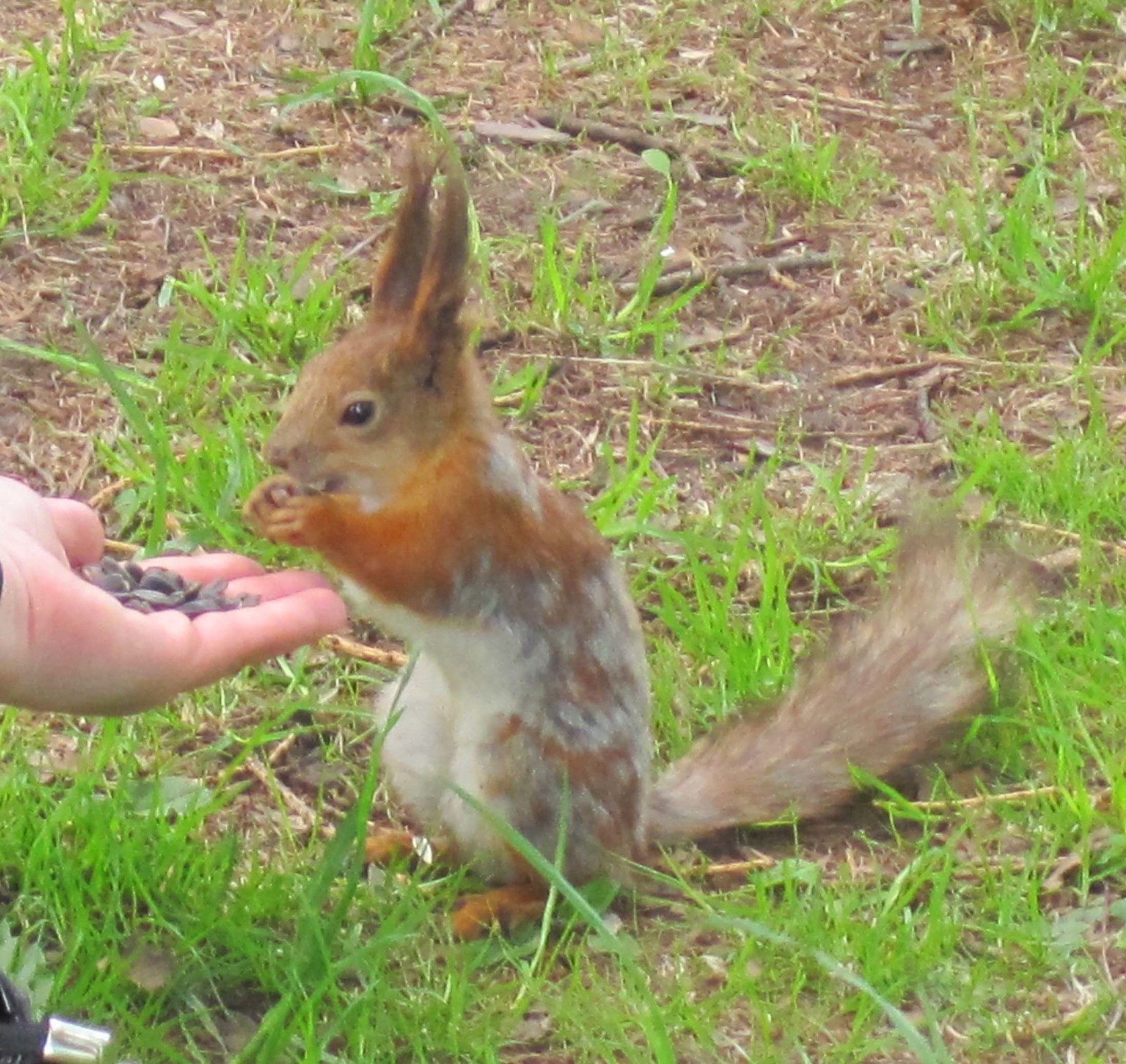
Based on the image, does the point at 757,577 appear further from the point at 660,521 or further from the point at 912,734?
the point at 912,734

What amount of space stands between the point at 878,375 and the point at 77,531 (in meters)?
1.49

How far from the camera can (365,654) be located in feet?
8.15

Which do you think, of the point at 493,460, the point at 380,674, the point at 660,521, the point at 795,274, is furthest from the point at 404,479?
the point at 795,274

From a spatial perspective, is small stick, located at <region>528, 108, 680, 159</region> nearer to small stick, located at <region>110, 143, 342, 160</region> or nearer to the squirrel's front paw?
small stick, located at <region>110, 143, 342, 160</region>

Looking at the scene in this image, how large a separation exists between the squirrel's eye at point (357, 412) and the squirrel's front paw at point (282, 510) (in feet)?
0.30

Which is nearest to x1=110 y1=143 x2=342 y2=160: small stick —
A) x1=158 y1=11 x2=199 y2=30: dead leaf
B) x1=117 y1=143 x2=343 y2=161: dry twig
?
x1=117 y1=143 x2=343 y2=161: dry twig

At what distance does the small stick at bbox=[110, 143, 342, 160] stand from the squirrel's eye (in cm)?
143

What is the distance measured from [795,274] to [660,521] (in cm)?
74

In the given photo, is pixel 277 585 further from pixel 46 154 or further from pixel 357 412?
Answer: pixel 46 154

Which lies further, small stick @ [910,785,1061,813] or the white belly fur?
small stick @ [910,785,1061,813]

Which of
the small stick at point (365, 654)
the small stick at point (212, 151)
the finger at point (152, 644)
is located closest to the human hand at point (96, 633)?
the finger at point (152, 644)

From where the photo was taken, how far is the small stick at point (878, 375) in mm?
3025

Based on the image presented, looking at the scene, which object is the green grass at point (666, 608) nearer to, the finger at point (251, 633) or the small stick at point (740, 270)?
the small stick at point (740, 270)

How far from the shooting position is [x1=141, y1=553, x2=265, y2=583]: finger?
80.0 inches
